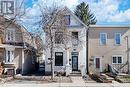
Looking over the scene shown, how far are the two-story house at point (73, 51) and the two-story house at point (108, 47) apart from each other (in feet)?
Result: 10.2

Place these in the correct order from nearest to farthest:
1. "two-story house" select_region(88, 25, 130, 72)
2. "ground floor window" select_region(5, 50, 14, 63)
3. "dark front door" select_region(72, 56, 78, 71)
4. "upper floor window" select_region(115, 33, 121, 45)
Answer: "ground floor window" select_region(5, 50, 14, 63) < "dark front door" select_region(72, 56, 78, 71) < "two-story house" select_region(88, 25, 130, 72) < "upper floor window" select_region(115, 33, 121, 45)

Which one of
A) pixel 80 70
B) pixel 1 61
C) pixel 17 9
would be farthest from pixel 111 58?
pixel 17 9

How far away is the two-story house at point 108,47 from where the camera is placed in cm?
4678

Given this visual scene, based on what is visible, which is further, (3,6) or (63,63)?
(63,63)

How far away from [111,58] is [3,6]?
1415 inches

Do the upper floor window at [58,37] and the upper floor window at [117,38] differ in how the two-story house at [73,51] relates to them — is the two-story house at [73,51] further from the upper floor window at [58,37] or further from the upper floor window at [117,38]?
the upper floor window at [117,38]

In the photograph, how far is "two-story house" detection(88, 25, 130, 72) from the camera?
153ft

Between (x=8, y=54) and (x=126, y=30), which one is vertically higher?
(x=126, y=30)

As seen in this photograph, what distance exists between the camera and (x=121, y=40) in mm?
46875

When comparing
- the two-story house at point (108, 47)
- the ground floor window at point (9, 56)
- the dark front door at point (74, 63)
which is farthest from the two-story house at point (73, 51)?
the ground floor window at point (9, 56)

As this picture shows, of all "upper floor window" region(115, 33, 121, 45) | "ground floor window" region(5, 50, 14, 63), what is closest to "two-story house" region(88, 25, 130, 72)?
"upper floor window" region(115, 33, 121, 45)

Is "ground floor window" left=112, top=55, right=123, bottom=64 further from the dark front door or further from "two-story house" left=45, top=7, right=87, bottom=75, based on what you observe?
the dark front door

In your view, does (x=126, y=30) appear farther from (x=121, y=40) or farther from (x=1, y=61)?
(x=1, y=61)

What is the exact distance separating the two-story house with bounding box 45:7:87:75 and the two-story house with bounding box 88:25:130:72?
10.2 ft
